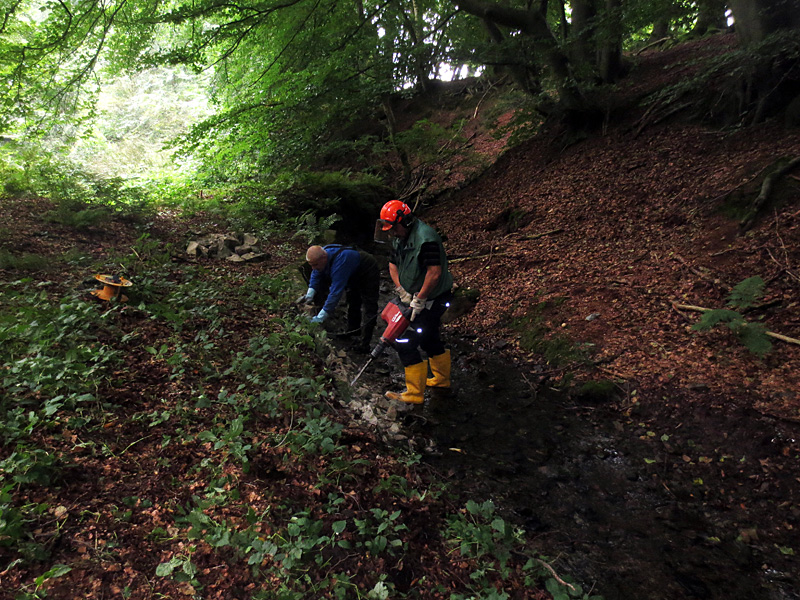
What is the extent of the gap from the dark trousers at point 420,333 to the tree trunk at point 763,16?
6.91 meters

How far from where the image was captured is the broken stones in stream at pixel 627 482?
105 inches

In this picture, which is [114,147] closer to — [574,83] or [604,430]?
[574,83]

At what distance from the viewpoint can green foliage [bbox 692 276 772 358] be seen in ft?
13.4

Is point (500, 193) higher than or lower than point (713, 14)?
lower

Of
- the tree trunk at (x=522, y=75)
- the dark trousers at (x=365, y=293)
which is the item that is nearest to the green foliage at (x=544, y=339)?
the dark trousers at (x=365, y=293)

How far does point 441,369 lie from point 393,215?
2.13 meters

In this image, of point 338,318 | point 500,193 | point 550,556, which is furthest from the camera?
point 500,193

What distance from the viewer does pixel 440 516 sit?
2.95 meters

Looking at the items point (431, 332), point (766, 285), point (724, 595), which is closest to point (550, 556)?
point (724, 595)

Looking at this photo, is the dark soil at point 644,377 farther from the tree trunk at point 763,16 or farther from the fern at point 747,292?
the tree trunk at point 763,16

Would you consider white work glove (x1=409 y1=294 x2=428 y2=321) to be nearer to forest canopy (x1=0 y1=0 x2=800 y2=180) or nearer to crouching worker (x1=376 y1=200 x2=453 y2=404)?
crouching worker (x1=376 y1=200 x2=453 y2=404)

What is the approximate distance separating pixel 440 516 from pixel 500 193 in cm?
968

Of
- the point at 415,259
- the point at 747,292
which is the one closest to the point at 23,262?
the point at 415,259

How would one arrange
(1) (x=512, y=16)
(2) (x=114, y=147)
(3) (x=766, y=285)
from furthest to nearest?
(2) (x=114, y=147), (1) (x=512, y=16), (3) (x=766, y=285)
